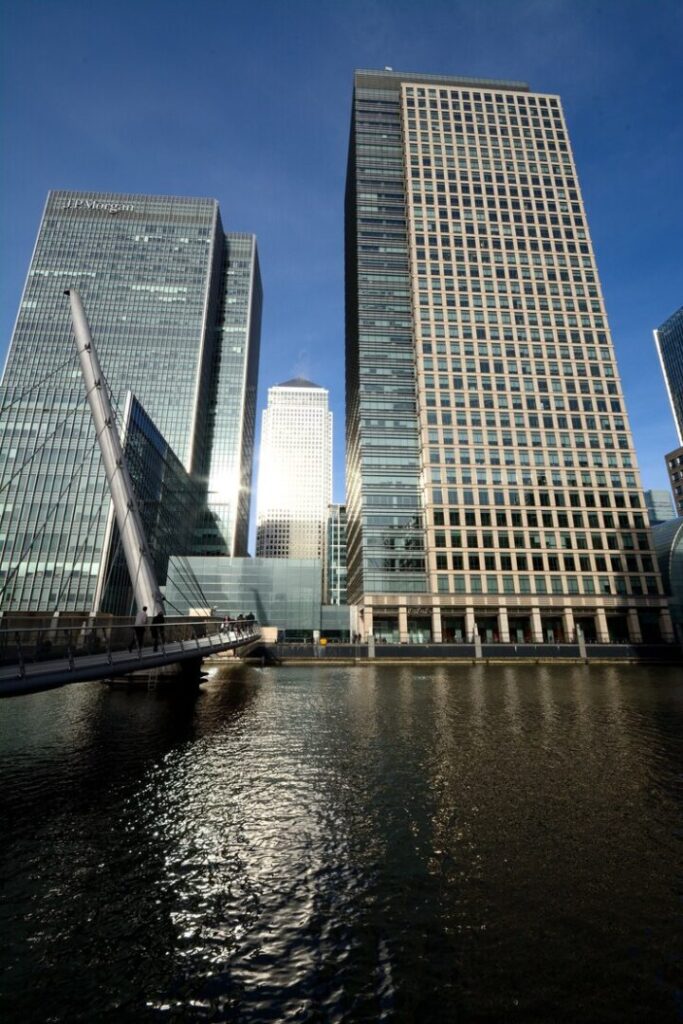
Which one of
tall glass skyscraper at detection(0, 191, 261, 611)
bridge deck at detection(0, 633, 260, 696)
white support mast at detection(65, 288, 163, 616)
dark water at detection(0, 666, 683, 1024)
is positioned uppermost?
tall glass skyscraper at detection(0, 191, 261, 611)

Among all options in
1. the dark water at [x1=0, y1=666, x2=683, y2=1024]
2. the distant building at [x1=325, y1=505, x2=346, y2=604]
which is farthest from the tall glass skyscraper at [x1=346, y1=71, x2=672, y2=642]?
the distant building at [x1=325, y1=505, x2=346, y2=604]

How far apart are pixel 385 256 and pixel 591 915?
97.9 m

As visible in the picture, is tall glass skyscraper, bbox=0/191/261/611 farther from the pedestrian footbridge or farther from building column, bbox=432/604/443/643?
the pedestrian footbridge

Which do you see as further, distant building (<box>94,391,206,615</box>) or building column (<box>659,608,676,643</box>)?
distant building (<box>94,391,206,615</box>)

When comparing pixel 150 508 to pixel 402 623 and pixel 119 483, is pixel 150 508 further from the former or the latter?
pixel 119 483

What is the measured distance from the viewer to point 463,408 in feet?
256

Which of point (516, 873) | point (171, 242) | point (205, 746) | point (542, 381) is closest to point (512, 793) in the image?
point (516, 873)

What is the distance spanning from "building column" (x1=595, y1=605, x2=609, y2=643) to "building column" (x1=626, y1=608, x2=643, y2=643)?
3539mm

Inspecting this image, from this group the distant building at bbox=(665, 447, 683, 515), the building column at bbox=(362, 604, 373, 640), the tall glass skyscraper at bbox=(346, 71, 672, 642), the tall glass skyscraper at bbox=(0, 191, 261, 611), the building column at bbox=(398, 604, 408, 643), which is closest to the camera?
the building column at bbox=(398, 604, 408, 643)

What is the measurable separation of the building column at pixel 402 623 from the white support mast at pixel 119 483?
48.8 metres

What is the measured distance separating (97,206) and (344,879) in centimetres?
17383

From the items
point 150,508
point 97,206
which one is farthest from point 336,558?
point 97,206

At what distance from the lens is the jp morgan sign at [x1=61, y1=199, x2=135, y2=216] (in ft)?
443

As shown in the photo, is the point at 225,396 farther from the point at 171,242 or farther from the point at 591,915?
the point at 591,915
